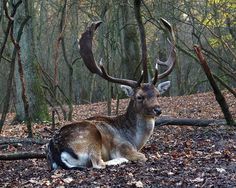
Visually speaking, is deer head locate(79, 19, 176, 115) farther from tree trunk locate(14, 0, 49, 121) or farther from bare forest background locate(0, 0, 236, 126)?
tree trunk locate(14, 0, 49, 121)

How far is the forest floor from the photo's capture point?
22.3 feet

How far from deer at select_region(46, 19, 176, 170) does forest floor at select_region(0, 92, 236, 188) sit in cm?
27

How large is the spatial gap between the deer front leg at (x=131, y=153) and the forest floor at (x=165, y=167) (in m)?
0.15

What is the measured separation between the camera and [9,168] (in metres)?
9.09

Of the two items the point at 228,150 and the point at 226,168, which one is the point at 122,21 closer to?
the point at 228,150

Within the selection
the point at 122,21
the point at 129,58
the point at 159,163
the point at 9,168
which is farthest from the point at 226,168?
the point at 122,21

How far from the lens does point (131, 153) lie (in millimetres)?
8641

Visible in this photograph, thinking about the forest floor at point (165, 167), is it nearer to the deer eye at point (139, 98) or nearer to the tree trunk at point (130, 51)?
the deer eye at point (139, 98)

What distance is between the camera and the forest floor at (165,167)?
6.81 m

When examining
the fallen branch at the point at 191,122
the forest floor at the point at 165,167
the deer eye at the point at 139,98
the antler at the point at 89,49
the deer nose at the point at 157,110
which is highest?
the antler at the point at 89,49

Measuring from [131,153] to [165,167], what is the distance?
108 cm

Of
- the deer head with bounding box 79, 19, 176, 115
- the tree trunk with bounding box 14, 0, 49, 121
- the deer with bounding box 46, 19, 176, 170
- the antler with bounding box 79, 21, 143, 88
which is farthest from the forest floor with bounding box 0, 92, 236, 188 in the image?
the tree trunk with bounding box 14, 0, 49, 121

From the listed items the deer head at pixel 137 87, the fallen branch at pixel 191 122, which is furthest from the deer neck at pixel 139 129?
the fallen branch at pixel 191 122

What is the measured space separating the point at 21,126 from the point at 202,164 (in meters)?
8.71
